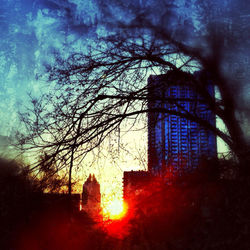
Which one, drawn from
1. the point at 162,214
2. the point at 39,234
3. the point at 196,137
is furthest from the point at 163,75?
the point at 39,234

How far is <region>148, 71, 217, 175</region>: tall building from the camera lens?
609cm

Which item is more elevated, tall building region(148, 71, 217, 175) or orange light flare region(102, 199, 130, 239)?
tall building region(148, 71, 217, 175)

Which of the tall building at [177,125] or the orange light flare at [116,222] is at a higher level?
the tall building at [177,125]

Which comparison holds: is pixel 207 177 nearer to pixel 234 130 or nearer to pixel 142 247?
pixel 142 247

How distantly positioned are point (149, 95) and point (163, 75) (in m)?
0.67

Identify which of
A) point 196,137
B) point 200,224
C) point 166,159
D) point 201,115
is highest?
point 201,115

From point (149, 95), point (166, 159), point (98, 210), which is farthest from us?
point (166, 159)

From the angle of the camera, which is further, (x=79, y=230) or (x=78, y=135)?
(x=79, y=230)

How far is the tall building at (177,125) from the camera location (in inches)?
240

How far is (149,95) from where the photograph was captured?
6070 millimetres

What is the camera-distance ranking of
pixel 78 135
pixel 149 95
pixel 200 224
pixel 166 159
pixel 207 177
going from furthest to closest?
pixel 166 159 → pixel 149 95 → pixel 78 135 → pixel 207 177 → pixel 200 224

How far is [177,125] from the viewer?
Answer: 725 centimetres

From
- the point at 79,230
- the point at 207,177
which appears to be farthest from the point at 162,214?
the point at 79,230

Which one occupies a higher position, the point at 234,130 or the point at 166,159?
the point at 234,130
